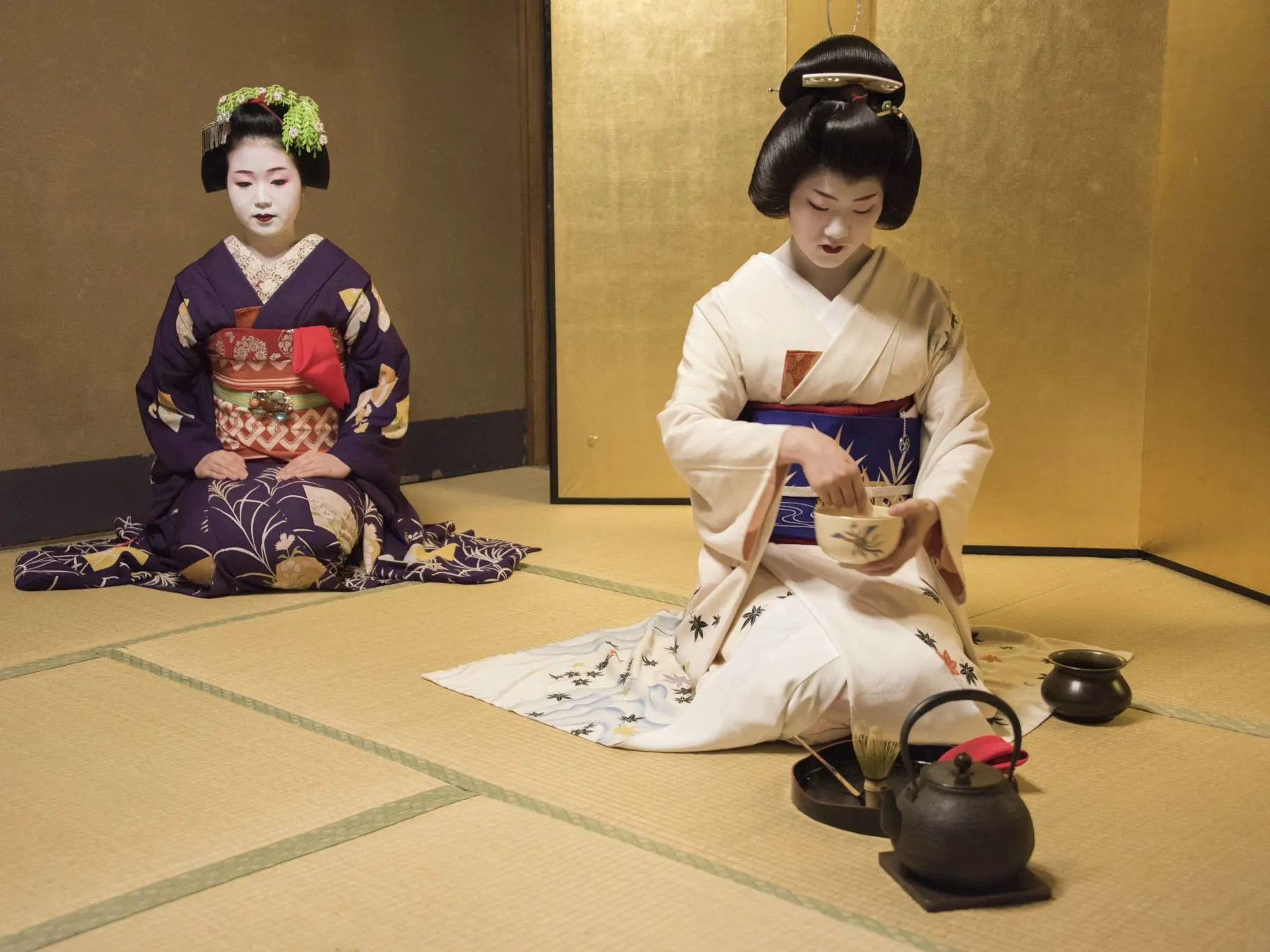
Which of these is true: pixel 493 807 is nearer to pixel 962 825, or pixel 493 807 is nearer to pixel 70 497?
pixel 962 825

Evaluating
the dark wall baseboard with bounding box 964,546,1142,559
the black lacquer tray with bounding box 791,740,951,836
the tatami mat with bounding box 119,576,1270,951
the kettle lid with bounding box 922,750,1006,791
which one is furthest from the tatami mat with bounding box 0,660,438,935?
the dark wall baseboard with bounding box 964,546,1142,559

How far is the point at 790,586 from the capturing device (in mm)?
2602

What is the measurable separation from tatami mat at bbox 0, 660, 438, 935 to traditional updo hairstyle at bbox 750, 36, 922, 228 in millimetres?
1362

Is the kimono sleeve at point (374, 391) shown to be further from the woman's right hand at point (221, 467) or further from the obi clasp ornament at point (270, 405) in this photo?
the woman's right hand at point (221, 467)

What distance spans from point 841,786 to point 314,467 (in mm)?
2172

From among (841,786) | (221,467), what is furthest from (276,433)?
(841,786)

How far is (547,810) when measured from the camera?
218cm

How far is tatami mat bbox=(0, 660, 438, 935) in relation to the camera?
1985 mm

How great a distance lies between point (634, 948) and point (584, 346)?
3.50 m

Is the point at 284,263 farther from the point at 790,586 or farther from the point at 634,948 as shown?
the point at 634,948

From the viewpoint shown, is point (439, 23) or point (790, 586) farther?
point (439, 23)

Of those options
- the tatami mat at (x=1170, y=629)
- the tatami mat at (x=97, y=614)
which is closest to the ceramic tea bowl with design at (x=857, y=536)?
the tatami mat at (x=1170, y=629)

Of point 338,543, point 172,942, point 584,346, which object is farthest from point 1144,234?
point 172,942

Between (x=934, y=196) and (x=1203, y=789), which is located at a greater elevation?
(x=934, y=196)
